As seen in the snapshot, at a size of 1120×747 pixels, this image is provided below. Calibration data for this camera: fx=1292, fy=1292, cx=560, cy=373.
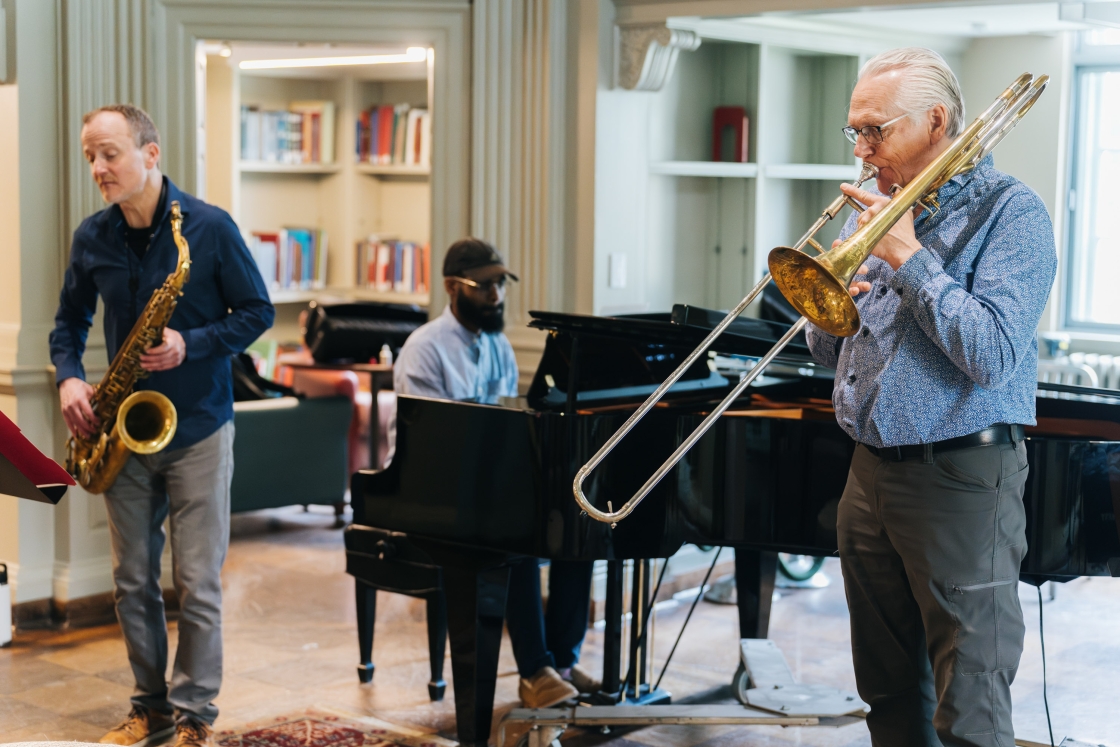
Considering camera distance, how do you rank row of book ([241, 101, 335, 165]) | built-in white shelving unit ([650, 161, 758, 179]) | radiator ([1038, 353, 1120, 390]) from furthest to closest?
row of book ([241, 101, 335, 165]) → radiator ([1038, 353, 1120, 390]) → built-in white shelving unit ([650, 161, 758, 179])

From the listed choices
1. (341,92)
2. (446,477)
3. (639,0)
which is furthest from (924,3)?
(341,92)

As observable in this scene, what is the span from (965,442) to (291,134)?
6069mm

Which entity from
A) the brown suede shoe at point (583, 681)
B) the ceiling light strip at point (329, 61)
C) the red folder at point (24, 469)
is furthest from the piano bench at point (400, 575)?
the ceiling light strip at point (329, 61)

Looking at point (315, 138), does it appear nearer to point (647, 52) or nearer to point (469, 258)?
point (647, 52)

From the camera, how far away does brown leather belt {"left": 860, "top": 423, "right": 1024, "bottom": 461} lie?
6.81 feet

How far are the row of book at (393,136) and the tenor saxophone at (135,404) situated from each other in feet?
14.2

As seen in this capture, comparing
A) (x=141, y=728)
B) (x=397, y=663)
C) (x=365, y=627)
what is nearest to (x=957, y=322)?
(x=141, y=728)

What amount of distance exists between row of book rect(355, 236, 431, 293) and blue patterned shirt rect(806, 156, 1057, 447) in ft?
Result: 17.9

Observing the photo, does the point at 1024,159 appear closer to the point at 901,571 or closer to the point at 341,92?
the point at 341,92

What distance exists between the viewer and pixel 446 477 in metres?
3.16

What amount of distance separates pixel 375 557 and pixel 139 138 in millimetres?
1346

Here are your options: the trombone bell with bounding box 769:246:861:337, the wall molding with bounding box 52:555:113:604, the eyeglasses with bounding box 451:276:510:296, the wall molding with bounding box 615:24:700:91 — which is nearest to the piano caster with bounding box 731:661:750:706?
the eyeglasses with bounding box 451:276:510:296

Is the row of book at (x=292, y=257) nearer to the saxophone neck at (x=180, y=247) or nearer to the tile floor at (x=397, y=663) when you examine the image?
the tile floor at (x=397, y=663)

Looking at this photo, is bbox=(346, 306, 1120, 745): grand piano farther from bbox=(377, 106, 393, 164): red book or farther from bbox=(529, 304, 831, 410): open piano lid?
bbox=(377, 106, 393, 164): red book
